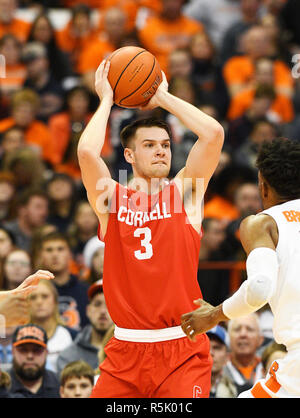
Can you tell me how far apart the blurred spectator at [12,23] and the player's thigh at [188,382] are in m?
8.75

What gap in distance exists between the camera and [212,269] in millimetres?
9016

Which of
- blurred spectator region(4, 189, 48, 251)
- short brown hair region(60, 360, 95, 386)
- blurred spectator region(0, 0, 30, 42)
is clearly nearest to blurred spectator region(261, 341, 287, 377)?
short brown hair region(60, 360, 95, 386)

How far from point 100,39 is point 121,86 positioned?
7521mm

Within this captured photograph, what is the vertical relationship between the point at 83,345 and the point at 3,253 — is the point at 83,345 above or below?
below

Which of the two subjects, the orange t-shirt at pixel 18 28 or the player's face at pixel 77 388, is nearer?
the player's face at pixel 77 388

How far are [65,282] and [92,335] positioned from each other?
41.0 inches

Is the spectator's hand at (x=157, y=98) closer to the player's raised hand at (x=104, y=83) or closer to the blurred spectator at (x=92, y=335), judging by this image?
the player's raised hand at (x=104, y=83)

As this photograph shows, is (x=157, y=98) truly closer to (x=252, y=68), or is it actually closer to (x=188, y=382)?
(x=188, y=382)

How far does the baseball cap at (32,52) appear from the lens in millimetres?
12461

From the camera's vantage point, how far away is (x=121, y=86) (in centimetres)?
583

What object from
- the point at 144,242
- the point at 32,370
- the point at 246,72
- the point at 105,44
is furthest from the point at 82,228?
the point at 144,242

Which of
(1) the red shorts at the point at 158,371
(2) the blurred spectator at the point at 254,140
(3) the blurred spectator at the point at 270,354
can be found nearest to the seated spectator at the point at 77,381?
(3) the blurred spectator at the point at 270,354
